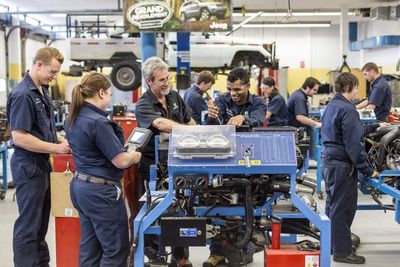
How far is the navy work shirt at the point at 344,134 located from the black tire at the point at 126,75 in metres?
6.95

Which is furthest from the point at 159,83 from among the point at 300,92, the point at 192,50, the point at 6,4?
the point at 6,4

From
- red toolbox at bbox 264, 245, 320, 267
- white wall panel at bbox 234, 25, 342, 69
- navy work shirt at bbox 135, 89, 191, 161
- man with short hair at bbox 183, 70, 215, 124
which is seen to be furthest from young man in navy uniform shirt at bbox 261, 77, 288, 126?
white wall panel at bbox 234, 25, 342, 69

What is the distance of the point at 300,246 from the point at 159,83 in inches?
60.8

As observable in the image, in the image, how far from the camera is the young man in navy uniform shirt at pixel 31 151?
3367 millimetres

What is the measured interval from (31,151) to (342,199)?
94.3 inches

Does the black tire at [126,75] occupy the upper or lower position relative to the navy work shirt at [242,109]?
upper

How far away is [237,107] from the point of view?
4.30 m

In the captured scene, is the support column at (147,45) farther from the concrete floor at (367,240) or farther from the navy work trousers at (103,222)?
the navy work trousers at (103,222)

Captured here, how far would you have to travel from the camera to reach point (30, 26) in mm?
17516

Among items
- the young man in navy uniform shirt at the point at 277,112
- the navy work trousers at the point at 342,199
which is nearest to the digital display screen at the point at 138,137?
the navy work trousers at the point at 342,199

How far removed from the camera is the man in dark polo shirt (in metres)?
3.73

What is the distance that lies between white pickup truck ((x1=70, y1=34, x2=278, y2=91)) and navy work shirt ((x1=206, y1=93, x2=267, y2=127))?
6231 mm

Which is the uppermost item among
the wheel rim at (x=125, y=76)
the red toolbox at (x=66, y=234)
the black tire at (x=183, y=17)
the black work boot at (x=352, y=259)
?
the black tire at (x=183, y=17)

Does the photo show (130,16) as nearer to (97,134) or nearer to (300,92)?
(300,92)
